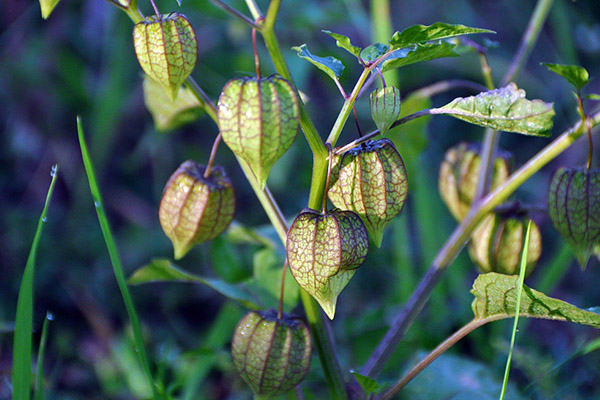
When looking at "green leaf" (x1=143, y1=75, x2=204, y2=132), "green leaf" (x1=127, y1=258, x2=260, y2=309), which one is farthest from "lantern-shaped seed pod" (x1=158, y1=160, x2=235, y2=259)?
"green leaf" (x1=143, y1=75, x2=204, y2=132)

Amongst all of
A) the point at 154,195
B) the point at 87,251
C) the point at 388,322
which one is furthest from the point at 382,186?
the point at 154,195

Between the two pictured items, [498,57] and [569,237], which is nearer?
[569,237]

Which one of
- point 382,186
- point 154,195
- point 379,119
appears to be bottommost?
point 154,195

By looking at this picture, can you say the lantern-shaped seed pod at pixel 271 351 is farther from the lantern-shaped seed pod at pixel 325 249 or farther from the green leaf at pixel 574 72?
the green leaf at pixel 574 72

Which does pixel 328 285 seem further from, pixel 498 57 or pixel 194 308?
pixel 498 57

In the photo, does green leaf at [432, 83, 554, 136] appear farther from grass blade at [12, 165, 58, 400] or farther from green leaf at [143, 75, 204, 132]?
grass blade at [12, 165, 58, 400]

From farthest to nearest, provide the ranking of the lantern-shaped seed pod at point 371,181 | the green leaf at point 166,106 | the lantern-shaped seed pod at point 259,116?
the green leaf at point 166,106 < the lantern-shaped seed pod at point 371,181 < the lantern-shaped seed pod at point 259,116

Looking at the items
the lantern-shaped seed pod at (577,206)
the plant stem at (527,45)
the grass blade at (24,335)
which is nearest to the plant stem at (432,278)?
the lantern-shaped seed pod at (577,206)
